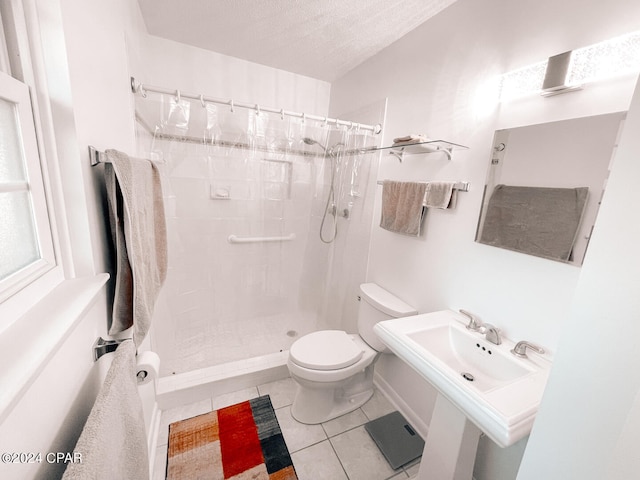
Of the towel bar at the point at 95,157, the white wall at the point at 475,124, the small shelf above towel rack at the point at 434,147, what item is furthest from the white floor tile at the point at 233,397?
the small shelf above towel rack at the point at 434,147

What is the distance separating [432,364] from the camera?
954 mm

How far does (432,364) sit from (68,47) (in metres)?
1.45

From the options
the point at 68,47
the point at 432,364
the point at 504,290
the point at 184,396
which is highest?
the point at 68,47

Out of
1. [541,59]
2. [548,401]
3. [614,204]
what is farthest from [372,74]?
[548,401]

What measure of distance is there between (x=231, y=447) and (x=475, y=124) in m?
2.14

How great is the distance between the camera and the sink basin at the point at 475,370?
771 millimetres

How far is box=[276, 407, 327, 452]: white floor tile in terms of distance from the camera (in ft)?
4.90

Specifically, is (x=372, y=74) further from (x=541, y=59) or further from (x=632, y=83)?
(x=632, y=83)

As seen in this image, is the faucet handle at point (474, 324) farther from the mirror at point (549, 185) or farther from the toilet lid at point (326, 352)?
the toilet lid at point (326, 352)

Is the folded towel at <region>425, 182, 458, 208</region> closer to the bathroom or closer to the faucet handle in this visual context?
the bathroom

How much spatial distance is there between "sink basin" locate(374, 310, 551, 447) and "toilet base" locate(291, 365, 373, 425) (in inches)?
25.1

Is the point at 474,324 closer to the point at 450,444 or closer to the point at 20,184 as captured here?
the point at 450,444

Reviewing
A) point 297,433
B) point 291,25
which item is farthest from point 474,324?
point 291,25

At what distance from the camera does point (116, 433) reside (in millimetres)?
588
